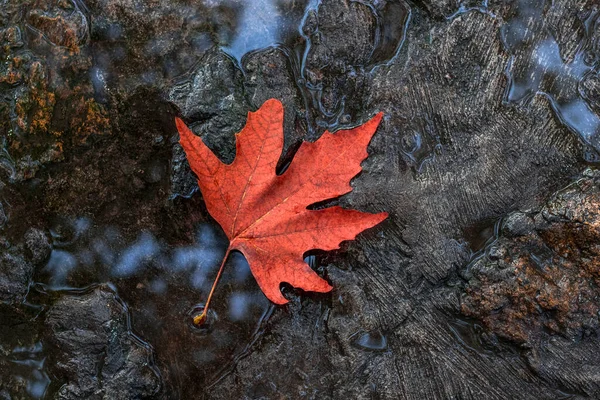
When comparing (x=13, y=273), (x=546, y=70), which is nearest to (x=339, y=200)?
(x=546, y=70)

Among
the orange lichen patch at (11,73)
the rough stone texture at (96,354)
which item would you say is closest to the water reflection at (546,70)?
the rough stone texture at (96,354)

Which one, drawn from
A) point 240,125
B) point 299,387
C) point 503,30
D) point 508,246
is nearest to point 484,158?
point 508,246

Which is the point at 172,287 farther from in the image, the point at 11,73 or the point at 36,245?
the point at 11,73

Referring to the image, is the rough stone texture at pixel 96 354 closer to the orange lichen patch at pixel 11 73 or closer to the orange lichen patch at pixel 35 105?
the orange lichen patch at pixel 35 105

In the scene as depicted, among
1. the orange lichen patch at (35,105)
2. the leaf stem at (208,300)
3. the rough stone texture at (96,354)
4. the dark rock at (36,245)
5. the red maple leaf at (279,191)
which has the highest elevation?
the red maple leaf at (279,191)

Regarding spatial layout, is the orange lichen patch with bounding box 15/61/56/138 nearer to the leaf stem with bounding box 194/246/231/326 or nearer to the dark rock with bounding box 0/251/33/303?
the dark rock with bounding box 0/251/33/303

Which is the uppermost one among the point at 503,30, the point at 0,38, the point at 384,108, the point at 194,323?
the point at 503,30

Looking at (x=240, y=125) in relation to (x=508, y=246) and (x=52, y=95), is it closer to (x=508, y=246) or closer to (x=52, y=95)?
(x=52, y=95)

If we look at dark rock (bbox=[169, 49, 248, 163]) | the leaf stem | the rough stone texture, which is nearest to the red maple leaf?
the leaf stem
